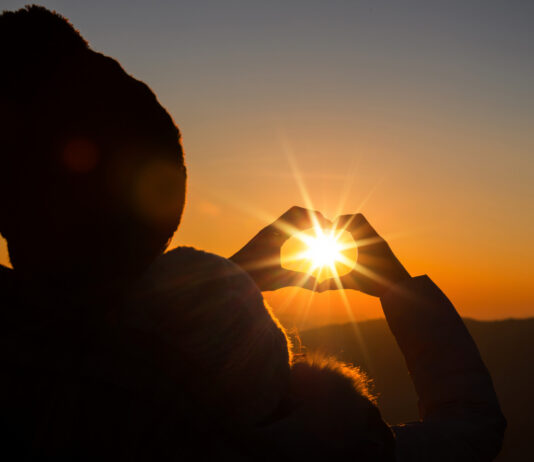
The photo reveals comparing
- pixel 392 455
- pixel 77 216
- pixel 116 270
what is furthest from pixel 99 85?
pixel 392 455

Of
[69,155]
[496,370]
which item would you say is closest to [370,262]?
[69,155]

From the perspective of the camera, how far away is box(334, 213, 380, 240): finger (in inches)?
56.7

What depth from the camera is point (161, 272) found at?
85cm

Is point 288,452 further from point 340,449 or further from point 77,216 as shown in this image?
point 77,216

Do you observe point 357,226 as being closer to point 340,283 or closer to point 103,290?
point 340,283

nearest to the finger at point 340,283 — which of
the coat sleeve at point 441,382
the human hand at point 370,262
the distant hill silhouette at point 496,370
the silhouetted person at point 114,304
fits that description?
the human hand at point 370,262

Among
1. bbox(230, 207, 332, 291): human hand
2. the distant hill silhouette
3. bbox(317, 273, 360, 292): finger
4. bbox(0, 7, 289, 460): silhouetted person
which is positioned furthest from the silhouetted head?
the distant hill silhouette

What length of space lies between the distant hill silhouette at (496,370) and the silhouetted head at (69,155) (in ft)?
28.4

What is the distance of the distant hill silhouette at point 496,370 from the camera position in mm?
10406

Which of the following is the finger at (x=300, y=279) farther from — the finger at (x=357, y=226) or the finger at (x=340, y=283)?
the finger at (x=357, y=226)

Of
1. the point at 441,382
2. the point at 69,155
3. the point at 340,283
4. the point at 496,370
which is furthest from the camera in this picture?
the point at 496,370

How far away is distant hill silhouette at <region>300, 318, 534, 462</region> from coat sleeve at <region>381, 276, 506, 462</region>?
7857mm

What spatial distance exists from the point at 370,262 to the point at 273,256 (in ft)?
1.16

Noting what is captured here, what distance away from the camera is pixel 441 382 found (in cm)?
131
